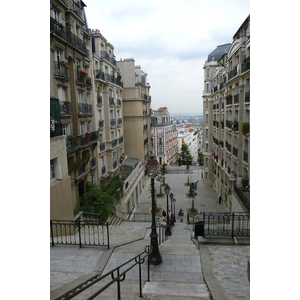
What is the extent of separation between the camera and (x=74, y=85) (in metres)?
16.6

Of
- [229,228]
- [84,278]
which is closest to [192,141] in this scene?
[229,228]

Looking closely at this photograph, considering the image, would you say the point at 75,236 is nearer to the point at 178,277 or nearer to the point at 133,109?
the point at 178,277

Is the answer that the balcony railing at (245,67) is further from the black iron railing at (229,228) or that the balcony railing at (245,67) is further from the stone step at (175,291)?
the stone step at (175,291)

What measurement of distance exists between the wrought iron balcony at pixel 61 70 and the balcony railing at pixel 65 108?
5.43 ft

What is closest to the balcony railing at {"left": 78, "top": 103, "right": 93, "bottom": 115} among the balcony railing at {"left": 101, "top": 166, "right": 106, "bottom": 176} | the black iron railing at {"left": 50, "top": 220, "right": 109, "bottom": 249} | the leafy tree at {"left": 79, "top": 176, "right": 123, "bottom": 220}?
the leafy tree at {"left": 79, "top": 176, "right": 123, "bottom": 220}

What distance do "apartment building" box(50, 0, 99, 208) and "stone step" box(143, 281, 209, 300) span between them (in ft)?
35.8

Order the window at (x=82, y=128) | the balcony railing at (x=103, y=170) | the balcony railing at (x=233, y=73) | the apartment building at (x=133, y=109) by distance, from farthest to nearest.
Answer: the apartment building at (x=133, y=109)
the balcony railing at (x=103, y=170)
the balcony railing at (x=233, y=73)
the window at (x=82, y=128)

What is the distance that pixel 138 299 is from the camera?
5219mm

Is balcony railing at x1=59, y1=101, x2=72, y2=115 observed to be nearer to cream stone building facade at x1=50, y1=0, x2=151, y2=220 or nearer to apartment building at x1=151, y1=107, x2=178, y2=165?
cream stone building facade at x1=50, y1=0, x2=151, y2=220

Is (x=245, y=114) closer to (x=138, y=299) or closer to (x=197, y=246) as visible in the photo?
(x=197, y=246)

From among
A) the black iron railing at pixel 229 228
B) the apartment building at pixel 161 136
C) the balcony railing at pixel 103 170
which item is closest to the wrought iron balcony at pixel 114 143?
the balcony railing at pixel 103 170

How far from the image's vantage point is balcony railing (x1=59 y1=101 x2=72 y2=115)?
1525 cm

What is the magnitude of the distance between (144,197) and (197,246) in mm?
22208

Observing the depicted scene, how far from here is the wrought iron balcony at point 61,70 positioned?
1464 cm
